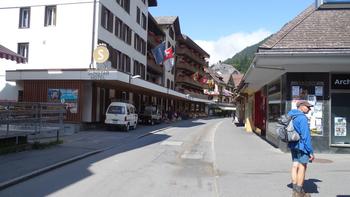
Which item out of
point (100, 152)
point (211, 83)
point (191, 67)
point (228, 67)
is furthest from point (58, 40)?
point (228, 67)

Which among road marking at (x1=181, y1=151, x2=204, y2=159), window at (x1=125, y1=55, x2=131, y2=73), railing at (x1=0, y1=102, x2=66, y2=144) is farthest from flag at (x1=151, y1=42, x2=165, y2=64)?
road marking at (x1=181, y1=151, x2=204, y2=159)

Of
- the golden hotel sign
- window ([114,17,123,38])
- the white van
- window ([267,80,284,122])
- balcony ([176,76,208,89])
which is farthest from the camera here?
balcony ([176,76,208,89])

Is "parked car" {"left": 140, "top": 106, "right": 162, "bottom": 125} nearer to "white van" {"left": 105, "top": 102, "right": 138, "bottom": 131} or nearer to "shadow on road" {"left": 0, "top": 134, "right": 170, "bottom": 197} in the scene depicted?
"white van" {"left": 105, "top": 102, "right": 138, "bottom": 131}

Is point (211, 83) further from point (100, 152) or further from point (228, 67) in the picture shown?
point (100, 152)

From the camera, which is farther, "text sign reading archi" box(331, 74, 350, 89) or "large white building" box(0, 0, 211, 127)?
"large white building" box(0, 0, 211, 127)

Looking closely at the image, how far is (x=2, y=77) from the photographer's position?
35.6 meters

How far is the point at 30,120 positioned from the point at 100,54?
1498 centimetres

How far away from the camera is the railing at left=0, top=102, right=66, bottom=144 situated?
14398 millimetres

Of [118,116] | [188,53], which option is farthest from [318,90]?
[188,53]

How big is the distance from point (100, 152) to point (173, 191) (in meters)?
8.06

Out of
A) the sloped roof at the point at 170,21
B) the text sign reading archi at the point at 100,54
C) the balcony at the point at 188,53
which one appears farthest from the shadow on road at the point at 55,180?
the balcony at the point at 188,53

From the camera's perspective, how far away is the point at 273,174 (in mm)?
11836

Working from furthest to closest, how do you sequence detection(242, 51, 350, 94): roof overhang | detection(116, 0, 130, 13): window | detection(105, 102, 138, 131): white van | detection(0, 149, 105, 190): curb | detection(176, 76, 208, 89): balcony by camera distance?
detection(176, 76, 208, 89): balcony
detection(116, 0, 130, 13): window
detection(105, 102, 138, 131): white van
detection(242, 51, 350, 94): roof overhang
detection(0, 149, 105, 190): curb

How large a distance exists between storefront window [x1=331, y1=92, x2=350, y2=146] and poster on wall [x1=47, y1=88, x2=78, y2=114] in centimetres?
1917
